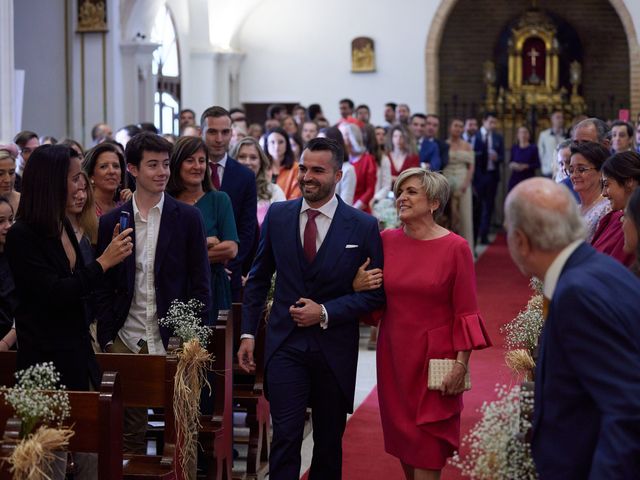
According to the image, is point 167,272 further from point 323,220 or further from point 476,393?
point 476,393

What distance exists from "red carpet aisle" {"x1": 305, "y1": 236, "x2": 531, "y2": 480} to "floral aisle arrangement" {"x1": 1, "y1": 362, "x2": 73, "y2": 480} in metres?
2.63

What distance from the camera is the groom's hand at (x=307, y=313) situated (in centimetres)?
489

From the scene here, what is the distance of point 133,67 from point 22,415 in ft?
39.5

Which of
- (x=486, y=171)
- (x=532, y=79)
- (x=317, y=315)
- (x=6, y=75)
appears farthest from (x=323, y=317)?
(x=532, y=79)

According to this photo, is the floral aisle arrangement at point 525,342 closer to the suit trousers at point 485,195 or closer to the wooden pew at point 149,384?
the wooden pew at point 149,384

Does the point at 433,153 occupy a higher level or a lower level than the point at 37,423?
higher

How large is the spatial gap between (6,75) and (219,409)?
601 cm

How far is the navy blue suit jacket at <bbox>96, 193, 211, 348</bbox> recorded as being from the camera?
5289mm

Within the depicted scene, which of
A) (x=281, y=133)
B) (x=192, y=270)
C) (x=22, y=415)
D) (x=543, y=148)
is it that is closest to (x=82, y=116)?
(x=281, y=133)

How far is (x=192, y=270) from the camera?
540 centimetres

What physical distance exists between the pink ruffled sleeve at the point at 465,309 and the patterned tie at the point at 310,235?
63 centimetres

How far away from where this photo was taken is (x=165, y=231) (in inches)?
209

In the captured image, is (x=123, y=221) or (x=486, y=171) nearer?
(x=123, y=221)

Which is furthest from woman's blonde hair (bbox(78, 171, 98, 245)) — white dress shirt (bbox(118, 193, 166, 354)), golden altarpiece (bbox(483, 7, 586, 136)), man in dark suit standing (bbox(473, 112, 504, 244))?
golden altarpiece (bbox(483, 7, 586, 136))
